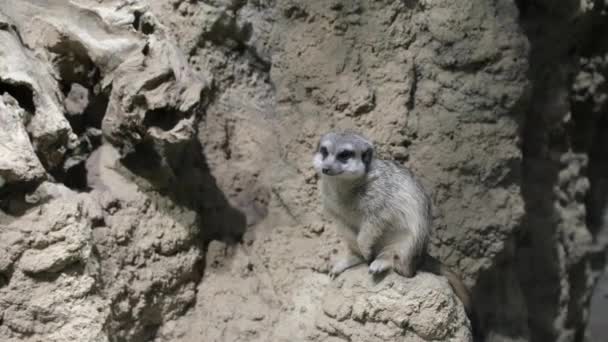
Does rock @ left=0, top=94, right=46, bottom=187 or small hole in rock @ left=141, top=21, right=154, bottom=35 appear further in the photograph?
small hole in rock @ left=141, top=21, right=154, bottom=35

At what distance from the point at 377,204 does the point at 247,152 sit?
71 centimetres

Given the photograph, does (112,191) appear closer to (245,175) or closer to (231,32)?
(245,175)

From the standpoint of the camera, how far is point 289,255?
9.14 feet

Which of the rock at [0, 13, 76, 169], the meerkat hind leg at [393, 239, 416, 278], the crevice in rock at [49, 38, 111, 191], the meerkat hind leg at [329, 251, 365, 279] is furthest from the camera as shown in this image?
the meerkat hind leg at [329, 251, 365, 279]

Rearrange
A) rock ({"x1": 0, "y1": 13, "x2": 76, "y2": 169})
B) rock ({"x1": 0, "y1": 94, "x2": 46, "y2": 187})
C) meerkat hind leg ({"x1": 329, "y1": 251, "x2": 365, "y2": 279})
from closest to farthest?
rock ({"x1": 0, "y1": 94, "x2": 46, "y2": 187}) < rock ({"x1": 0, "y1": 13, "x2": 76, "y2": 169}) < meerkat hind leg ({"x1": 329, "y1": 251, "x2": 365, "y2": 279})

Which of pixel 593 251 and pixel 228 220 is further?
pixel 593 251

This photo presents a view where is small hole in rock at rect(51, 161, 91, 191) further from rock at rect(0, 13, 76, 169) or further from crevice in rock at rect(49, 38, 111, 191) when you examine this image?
rock at rect(0, 13, 76, 169)

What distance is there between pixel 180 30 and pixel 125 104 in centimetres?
56

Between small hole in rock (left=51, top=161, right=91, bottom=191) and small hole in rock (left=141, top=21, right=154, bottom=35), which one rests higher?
small hole in rock (left=141, top=21, right=154, bottom=35)

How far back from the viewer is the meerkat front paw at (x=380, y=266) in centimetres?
230

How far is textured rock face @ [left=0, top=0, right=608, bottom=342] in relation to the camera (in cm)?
218

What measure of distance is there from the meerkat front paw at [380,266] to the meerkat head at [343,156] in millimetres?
271

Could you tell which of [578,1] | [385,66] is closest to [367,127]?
[385,66]

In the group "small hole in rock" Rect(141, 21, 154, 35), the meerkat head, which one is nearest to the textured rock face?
"small hole in rock" Rect(141, 21, 154, 35)
